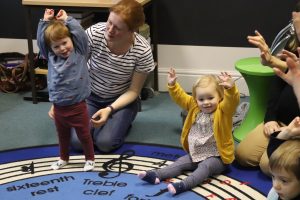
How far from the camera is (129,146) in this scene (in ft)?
8.46

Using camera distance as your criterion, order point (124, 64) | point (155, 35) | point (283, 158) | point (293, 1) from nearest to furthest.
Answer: point (283, 158)
point (124, 64)
point (293, 1)
point (155, 35)

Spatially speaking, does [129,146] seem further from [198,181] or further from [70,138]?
[198,181]

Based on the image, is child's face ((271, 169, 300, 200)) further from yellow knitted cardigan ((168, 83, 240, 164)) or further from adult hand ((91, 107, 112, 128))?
adult hand ((91, 107, 112, 128))

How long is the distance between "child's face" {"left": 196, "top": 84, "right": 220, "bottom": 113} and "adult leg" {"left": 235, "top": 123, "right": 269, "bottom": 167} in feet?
0.93

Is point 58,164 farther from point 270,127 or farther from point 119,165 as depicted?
point 270,127

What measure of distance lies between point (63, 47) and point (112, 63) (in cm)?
48

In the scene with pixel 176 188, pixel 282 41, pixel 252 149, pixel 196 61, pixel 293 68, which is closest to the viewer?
pixel 293 68

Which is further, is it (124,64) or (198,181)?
(124,64)

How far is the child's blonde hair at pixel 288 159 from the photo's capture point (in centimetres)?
153

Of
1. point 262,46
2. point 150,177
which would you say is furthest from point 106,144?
point 262,46

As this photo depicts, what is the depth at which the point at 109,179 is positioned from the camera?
2252 mm

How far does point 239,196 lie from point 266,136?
371mm

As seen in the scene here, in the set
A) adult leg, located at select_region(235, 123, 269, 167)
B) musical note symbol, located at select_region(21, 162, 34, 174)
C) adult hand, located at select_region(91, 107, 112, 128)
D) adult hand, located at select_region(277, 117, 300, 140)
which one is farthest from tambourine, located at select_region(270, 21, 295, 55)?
musical note symbol, located at select_region(21, 162, 34, 174)

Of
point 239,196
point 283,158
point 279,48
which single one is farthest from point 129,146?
point 283,158
